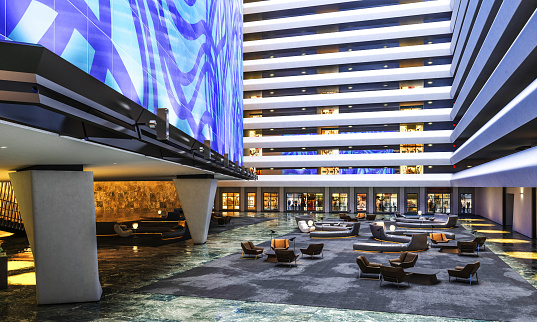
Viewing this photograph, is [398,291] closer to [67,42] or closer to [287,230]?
[67,42]

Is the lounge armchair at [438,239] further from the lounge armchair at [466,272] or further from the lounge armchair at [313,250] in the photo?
the lounge armchair at [466,272]

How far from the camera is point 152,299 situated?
43.8ft

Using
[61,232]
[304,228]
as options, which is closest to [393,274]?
[61,232]

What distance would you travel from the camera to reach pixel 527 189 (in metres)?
31.8

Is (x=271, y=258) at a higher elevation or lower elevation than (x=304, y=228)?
higher

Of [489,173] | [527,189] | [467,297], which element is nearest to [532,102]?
[467,297]

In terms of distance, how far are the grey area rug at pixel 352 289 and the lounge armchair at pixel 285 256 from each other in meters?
0.34

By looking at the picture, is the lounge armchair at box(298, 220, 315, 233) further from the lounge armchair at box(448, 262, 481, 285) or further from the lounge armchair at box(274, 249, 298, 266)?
the lounge armchair at box(448, 262, 481, 285)

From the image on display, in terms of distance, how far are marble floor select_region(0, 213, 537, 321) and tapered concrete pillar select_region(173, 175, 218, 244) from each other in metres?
1.74

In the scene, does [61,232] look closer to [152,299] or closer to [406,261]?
[152,299]

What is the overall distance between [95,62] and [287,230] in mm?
26563

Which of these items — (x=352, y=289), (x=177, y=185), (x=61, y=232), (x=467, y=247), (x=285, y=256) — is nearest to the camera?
(x=61, y=232)

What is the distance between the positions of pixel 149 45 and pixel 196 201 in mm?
13779

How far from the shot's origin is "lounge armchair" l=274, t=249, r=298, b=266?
61.1 feet
